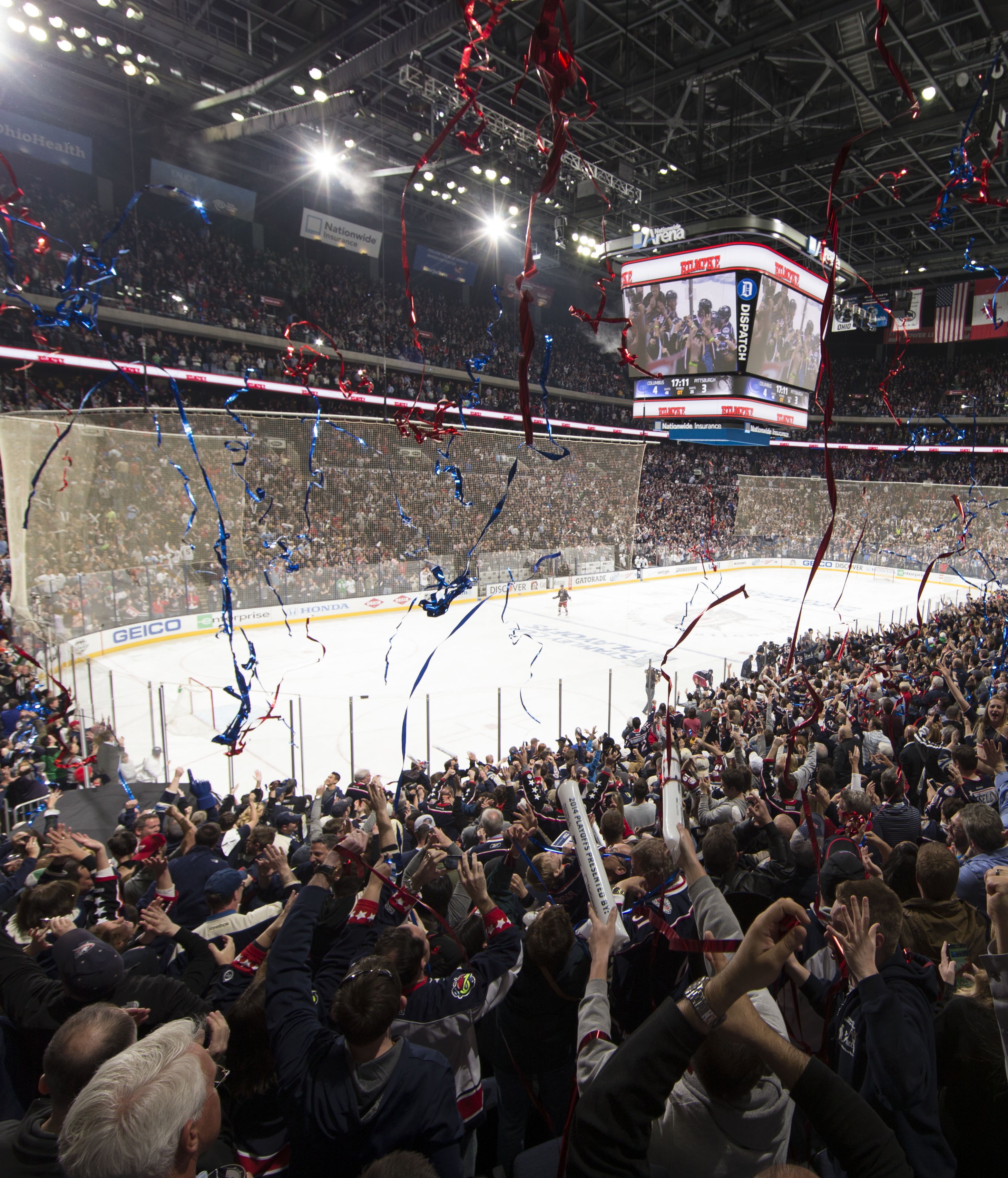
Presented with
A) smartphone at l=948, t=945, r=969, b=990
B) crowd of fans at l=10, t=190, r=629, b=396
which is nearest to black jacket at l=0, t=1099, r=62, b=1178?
smartphone at l=948, t=945, r=969, b=990

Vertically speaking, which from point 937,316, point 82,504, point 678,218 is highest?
Answer: point 678,218

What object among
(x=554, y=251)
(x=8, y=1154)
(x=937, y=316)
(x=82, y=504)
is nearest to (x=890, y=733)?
(x=8, y=1154)

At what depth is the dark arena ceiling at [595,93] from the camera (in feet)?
42.6

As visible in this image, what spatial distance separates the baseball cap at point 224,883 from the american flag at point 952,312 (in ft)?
116

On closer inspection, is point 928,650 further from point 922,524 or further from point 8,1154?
point 922,524

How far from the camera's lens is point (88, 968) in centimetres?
218

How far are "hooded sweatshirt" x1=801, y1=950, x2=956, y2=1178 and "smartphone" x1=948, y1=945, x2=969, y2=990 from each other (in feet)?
1.27

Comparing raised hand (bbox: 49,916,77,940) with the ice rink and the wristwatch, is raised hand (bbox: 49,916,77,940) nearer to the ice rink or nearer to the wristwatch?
the wristwatch

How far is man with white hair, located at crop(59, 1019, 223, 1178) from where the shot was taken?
4.02ft

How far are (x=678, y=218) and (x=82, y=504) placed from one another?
72.3 ft

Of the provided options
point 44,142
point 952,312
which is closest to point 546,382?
point 44,142

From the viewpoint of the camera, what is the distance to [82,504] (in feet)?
42.5

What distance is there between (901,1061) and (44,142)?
1065 inches

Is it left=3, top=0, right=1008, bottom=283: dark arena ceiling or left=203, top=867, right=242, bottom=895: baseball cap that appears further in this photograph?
left=3, top=0, right=1008, bottom=283: dark arena ceiling
